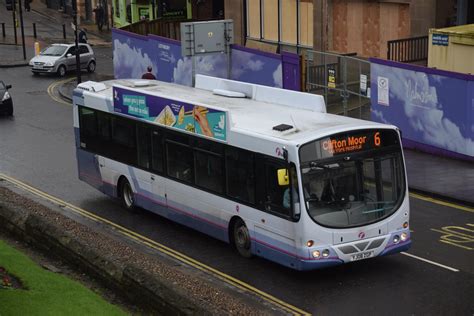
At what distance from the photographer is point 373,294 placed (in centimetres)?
1474

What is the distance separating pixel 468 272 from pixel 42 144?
16.1m

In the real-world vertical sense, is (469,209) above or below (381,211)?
below

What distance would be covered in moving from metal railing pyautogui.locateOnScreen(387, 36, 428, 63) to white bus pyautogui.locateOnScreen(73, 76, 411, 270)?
14.6 m

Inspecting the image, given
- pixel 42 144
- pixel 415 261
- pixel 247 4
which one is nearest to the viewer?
pixel 415 261

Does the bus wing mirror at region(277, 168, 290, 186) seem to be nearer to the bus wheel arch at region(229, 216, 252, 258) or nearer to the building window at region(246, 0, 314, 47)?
the bus wheel arch at region(229, 216, 252, 258)

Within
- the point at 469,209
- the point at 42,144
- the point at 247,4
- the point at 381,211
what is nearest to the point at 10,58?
the point at 247,4

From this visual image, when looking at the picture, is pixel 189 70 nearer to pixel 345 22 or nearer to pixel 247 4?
pixel 345 22

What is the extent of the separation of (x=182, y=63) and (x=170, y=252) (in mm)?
17739

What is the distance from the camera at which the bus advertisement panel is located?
55.6 feet

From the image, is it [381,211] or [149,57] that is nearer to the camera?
[381,211]

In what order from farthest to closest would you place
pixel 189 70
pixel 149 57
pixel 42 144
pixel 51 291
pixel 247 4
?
pixel 247 4
pixel 149 57
pixel 189 70
pixel 42 144
pixel 51 291

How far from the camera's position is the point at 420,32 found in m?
34.3

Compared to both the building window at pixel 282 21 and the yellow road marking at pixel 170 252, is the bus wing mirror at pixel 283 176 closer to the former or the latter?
the yellow road marking at pixel 170 252

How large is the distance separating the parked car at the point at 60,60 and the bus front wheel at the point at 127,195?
24281 millimetres
